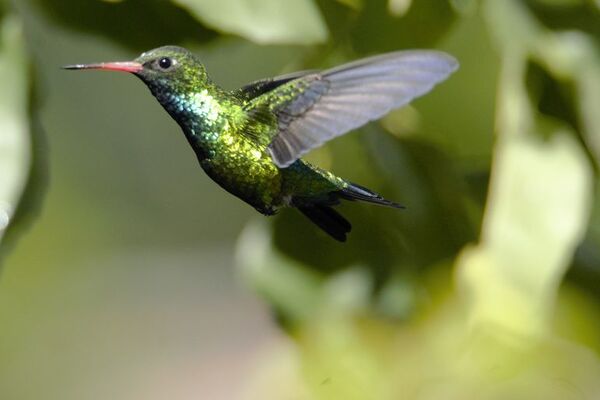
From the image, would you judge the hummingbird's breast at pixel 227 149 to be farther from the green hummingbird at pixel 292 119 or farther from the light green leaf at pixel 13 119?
the light green leaf at pixel 13 119

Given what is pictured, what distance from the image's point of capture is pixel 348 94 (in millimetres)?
205

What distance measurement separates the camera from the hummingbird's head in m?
0.15

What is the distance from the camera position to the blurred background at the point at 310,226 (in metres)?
0.42

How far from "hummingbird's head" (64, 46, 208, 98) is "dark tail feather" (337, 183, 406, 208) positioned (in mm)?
48

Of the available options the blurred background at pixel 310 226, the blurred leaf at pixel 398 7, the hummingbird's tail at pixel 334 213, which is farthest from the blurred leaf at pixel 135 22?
the hummingbird's tail at pixel 334 213

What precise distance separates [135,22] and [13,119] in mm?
86

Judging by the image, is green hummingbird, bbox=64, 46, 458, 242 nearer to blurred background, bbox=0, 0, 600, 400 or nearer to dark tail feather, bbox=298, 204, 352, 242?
dark tail feather, bbox=298, 204, 352, 242

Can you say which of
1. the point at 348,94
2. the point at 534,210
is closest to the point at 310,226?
the point at 534,210

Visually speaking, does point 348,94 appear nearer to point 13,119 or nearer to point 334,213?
point 334,213

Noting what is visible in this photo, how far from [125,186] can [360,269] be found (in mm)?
368

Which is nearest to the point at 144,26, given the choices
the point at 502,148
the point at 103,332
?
the point at 502,148

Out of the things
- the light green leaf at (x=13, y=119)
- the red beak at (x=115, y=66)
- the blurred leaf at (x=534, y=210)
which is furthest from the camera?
the blurred leaf at (x=534, y=210)

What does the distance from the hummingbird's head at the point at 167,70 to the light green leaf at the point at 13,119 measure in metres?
0.19

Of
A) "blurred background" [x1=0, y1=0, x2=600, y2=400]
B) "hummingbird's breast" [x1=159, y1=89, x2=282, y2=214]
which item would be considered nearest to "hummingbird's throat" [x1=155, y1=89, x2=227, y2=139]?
"hummingbird's breast" [x1=159, y1=89, x2=282, y2=214]
